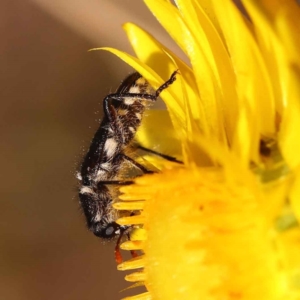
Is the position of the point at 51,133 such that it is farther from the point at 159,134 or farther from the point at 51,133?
the point at 159,134

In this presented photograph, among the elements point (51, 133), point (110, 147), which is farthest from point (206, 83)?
point (51, 133)

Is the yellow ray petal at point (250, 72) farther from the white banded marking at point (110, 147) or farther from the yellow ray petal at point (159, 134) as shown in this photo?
the white banded marking at point (110, 147)

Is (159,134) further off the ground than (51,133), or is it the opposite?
(51,133)

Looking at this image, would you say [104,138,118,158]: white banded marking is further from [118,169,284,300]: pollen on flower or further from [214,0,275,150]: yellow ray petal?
[214,0,275,150]: yellow ray petal

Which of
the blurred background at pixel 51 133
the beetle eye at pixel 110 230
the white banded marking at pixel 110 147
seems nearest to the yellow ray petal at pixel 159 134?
the white banded marking at pixel 110 147

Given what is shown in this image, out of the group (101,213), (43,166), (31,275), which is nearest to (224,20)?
(101,213)

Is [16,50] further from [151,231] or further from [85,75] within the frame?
[151,231]
